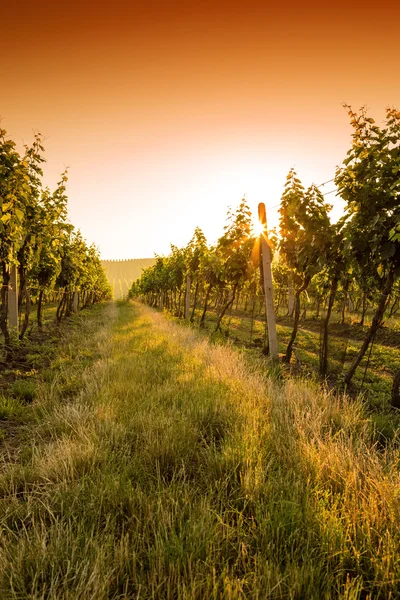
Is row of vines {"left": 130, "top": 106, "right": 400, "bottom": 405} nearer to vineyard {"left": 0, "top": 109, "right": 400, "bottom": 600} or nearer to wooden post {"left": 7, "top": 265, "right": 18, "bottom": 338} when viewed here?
vineyard {"left": 0, "top": 109, "right": 400, "bottom": 600}

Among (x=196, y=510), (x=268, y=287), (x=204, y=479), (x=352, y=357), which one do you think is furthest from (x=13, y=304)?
(x=352, y=357)

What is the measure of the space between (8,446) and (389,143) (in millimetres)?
7124

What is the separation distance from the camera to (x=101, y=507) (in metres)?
1.87

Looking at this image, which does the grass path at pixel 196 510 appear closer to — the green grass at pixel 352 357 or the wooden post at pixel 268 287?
the green grass at pixel 352 357

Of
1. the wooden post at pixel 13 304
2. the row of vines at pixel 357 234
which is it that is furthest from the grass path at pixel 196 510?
the wooden post at pixel 13 304

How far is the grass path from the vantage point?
1393 mm

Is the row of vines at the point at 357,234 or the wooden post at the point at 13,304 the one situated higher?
the row of vines at the point at 357,234

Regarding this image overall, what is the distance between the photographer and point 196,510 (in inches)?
72.0

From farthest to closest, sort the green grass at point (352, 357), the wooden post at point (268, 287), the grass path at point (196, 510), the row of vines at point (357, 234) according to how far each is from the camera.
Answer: the wooden post at point (268, 287), the green grass at point (352, 357), the row of vines at point (357, 234), the grass path at point (196, 510)

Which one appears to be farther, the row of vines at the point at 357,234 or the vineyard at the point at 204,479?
the row of vines at the point at 357,234

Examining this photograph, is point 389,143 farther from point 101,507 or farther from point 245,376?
point 101,507

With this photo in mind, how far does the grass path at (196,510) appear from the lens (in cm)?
139

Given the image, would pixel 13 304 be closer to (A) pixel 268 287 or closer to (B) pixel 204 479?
(A) pixel 268 287

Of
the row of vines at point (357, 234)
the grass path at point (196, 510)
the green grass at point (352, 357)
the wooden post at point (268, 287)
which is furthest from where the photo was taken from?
the wooden post at point (268, 287)
